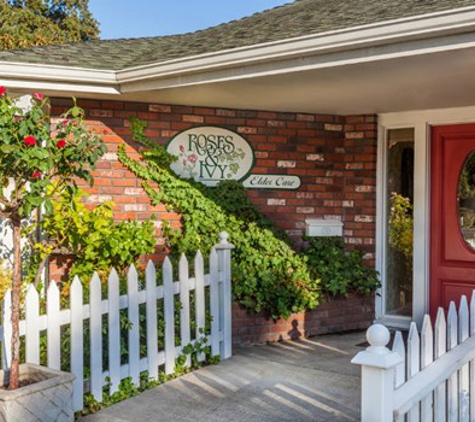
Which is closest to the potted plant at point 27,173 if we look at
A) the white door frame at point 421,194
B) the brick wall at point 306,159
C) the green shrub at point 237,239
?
the green shrub at point 237,239

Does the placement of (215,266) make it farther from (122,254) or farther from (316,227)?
(316,227)

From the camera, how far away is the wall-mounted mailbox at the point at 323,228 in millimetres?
6699

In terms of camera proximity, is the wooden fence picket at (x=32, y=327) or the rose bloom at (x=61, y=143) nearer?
the rose bloom at (x=61, y=143)

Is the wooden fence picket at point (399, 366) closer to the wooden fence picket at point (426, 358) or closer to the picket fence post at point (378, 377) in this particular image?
the picket fence post at point (378, 377)

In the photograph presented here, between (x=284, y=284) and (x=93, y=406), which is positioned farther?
(x=284, y=284)

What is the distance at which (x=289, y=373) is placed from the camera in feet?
16.1

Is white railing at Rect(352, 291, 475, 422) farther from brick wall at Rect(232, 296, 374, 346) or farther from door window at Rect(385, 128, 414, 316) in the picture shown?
door window at Rect(385, 128, 414, 316)

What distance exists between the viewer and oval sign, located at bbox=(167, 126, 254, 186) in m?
6.33

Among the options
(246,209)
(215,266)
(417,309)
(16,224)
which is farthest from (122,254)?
(417,309)

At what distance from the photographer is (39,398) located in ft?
11.1

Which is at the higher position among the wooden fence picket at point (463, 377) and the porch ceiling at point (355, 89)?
the porch ceiling at point (355, 89)

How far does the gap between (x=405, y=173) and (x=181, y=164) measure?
236 cm

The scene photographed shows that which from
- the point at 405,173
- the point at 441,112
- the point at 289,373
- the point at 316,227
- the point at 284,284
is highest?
the point at 441,112

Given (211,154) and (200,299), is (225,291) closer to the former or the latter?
(200,299)
